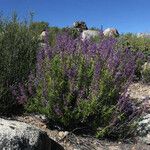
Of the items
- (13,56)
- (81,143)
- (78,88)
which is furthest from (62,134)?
(13,56)

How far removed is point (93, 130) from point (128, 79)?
0.81 meters

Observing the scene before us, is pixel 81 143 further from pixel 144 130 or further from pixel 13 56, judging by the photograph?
pixel 13 56

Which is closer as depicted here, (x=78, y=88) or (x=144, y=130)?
(x=78, y=88)

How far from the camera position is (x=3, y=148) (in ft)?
12.3

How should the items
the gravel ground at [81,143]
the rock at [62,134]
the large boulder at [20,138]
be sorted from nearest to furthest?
the large boulder at [20,138]
the gravel ground at [81,143]
the rock at [62,134]

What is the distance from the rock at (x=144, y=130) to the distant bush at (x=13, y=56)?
1737 millimetres

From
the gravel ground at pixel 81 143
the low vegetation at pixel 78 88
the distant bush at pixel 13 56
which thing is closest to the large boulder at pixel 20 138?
the gravel ground at pixel 81 143

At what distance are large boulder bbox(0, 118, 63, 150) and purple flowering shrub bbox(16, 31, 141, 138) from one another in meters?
0.76

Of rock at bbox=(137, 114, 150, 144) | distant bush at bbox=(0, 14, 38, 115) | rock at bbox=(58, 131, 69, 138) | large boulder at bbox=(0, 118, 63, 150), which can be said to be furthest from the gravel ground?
large boulder at bbox=(0, 118, 63, 150)

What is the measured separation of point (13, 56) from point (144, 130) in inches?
83.5

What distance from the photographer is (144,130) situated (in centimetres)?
534

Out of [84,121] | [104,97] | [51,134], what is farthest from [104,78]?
[51,134]

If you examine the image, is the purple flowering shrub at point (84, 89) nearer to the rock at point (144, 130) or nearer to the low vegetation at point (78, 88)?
the low vegetation at point (78, 88)

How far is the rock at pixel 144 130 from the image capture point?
17.2ft
